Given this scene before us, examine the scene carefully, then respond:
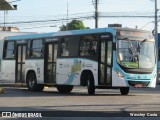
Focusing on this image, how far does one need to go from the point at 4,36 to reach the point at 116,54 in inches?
483

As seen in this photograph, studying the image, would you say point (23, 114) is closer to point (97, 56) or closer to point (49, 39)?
point (97, 56)

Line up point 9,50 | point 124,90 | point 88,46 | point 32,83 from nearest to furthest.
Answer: point 88,46 → point 124,90 → point 32,83 → point 9,50

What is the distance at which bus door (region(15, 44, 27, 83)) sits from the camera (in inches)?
1125

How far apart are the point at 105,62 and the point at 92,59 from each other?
2.40ft

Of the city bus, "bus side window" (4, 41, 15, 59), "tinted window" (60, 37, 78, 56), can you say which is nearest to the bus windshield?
the city bus

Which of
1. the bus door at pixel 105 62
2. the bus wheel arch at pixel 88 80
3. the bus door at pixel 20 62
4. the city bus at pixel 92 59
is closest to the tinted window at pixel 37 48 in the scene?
the city bus at pixel 92 59

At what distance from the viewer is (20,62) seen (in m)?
28.9

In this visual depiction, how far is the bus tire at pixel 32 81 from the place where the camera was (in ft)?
89.9

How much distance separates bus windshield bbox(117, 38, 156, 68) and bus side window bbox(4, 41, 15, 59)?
28.2ft

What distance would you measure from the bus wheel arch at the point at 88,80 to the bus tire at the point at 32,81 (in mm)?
3980

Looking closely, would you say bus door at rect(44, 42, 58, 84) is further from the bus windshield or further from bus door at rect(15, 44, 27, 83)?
the bus windshield

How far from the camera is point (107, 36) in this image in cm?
2316

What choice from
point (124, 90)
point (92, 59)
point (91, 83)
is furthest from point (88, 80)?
point (124, 90)

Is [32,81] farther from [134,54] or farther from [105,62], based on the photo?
[134,54]
